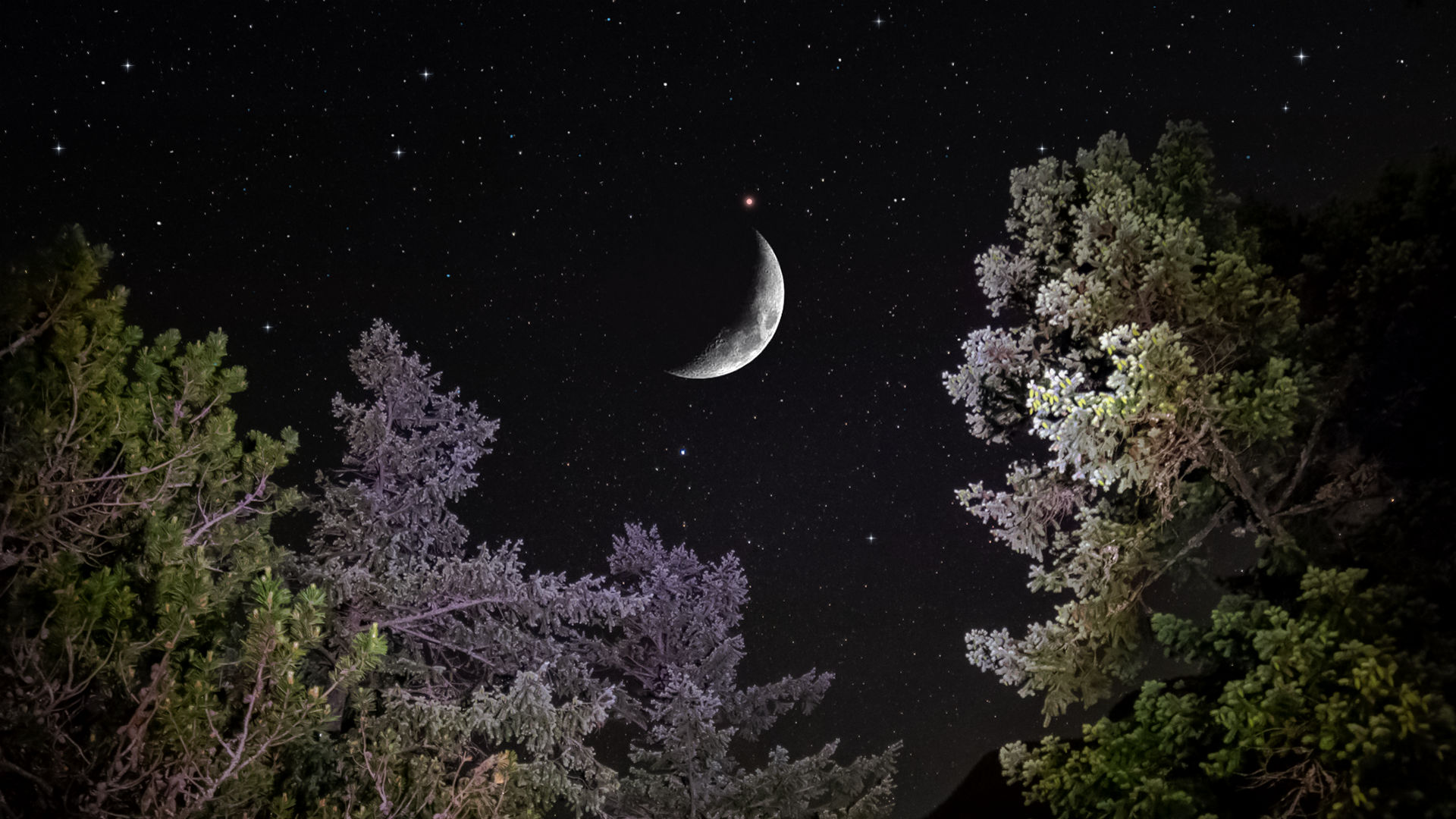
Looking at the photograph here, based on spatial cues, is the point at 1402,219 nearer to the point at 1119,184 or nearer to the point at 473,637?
the point at 1119,184

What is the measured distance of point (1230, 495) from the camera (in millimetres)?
9242

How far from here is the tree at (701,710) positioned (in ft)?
48.6

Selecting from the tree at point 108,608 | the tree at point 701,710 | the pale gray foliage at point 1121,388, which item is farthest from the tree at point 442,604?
the pale gray foliage at point 1121,388

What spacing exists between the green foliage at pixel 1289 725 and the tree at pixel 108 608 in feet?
20.1

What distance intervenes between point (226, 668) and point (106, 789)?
526 cm

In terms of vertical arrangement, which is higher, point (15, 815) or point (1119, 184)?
point (1119, 184)

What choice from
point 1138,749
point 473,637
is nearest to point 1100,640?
point 1138,749

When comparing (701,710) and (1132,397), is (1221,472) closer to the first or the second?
(1132,397)

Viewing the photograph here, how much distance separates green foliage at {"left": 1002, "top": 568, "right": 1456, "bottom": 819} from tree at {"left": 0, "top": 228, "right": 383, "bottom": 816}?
20.1 ft

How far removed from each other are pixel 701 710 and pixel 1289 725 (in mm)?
9393

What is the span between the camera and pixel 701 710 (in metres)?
14.7

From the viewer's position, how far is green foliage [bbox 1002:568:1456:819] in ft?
20.6

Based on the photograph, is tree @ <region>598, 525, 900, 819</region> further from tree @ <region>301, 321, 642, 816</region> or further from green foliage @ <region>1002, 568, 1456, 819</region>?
green foliage @ <region>1002, 568, 1456, 819</region>

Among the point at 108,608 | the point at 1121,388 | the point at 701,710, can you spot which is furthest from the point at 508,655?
the point at 1121,388
